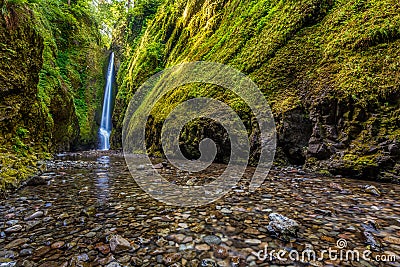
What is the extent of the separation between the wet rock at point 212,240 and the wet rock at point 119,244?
24.6 inches

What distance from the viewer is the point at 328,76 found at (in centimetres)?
441

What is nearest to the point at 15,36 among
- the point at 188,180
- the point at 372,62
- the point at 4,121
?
the point at 4,121

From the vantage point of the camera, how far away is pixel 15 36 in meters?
4.98

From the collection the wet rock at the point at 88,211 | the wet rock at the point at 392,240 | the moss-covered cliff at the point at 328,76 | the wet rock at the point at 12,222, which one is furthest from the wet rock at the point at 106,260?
the moss-covered cliff at the point at 328,76

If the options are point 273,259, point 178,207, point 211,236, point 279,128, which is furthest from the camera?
point 279,128

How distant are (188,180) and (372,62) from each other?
3972mm

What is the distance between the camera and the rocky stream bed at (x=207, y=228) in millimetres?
Result: 1537

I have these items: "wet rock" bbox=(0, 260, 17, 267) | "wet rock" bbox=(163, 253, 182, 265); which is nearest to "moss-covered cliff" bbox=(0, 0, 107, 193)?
"wet rock" bbox=(0, 260, 17, 267)

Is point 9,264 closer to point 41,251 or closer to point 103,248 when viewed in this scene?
point 41,251

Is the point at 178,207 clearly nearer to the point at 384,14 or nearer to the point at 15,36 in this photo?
the point at 384,14

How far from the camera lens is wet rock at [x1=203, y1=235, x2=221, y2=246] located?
176 centimetres

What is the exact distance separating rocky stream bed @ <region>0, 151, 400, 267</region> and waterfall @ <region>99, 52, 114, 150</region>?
1736 centimetres

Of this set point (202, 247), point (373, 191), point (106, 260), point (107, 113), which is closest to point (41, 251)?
point (106, 260)

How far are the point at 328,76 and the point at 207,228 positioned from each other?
13.4 ft
